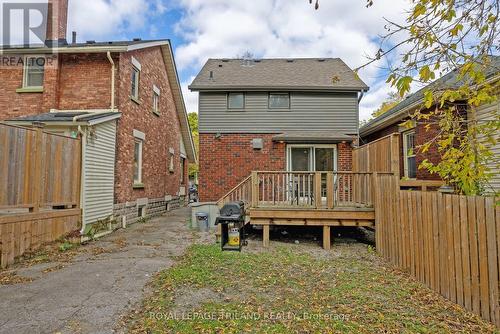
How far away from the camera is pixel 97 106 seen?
9258 millimetres

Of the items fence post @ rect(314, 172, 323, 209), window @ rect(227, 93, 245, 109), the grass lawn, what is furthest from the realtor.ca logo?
fence post @ rect(314, 172, 323, 209)

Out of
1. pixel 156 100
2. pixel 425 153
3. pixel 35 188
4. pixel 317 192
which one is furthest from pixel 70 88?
pixel 425 153

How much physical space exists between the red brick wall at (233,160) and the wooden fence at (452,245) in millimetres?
5014

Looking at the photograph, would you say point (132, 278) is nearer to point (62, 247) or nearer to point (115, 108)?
point (62, 247)

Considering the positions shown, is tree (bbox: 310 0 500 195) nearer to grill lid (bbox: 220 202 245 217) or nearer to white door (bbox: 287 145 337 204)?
grill lid (bbox: 220 202 245 217)

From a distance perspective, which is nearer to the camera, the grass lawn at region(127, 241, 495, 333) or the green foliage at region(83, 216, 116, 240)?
the grass lawn at region(127, 241, 495, 333)

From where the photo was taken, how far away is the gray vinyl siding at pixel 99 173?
784 cm

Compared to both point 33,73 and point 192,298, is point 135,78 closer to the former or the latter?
point 33,73

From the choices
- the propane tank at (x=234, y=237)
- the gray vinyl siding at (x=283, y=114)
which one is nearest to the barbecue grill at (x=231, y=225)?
the propane tank at (x=234, y=237)

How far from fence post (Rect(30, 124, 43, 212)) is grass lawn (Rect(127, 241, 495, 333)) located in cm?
339

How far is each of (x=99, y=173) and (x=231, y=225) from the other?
15.4 ft

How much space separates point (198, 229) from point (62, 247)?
396cm

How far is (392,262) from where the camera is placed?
20.0 ft

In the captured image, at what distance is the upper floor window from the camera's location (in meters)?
10.5
